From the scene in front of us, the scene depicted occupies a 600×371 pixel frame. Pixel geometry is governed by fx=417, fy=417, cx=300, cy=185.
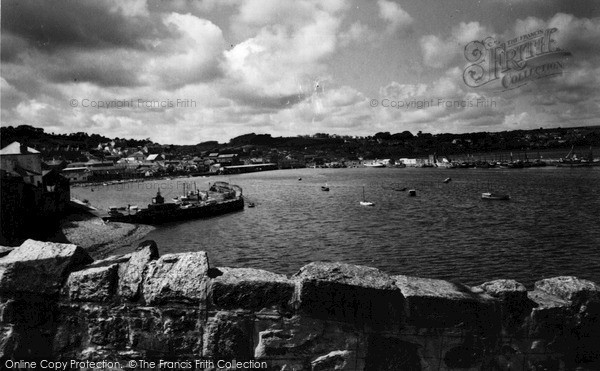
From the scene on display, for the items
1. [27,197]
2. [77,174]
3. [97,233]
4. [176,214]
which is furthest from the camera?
[77,174]

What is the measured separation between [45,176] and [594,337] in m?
58.3

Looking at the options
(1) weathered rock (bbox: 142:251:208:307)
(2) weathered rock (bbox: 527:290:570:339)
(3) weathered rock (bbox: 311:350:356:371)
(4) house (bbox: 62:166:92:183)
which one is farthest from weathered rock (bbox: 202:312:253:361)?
(4) house (bbox: 62:166:92:183)

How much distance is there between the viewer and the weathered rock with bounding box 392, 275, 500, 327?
3670 millimetres

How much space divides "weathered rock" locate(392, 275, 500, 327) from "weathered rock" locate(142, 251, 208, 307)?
1838 mm

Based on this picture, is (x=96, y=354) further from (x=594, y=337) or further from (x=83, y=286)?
(x=594, y=337)

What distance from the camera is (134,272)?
3916 millimetres

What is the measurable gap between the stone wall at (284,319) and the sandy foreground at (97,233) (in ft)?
118

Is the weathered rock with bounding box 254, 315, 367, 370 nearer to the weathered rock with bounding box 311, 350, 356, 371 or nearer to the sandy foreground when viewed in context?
the weathered rock with bounding box 311, 350, 356, 371

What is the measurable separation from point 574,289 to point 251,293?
3.00 meters

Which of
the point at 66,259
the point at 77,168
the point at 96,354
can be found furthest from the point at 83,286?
the point at 77,168

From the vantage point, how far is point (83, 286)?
12.7 ft

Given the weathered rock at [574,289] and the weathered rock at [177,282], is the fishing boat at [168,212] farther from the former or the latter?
the weathered rock at [574,289]

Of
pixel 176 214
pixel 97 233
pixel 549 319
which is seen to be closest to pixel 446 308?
pixel 549 319

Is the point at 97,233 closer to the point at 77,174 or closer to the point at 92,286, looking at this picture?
the point at 92,286
